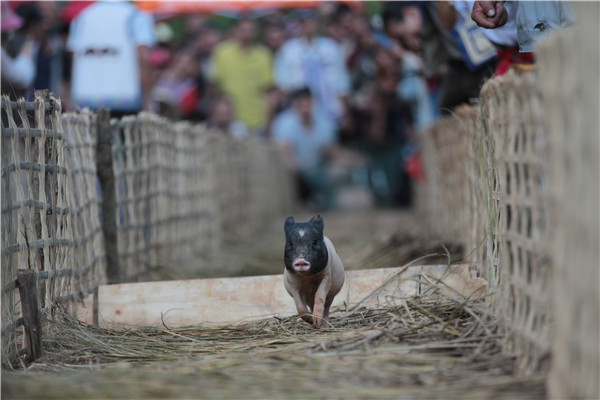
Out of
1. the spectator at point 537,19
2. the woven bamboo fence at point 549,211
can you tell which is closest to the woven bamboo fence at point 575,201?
the woven bamboo fence at point 549,211

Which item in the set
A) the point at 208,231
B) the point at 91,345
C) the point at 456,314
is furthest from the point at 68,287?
the point at 208,231

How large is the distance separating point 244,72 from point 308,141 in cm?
152

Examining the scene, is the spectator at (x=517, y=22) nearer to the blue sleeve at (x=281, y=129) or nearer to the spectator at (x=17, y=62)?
the spectator at (x=17, y=62)

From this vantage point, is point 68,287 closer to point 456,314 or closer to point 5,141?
point 5,141

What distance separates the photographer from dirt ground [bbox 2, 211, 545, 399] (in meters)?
3.77

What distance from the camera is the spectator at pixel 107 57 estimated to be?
9.57m

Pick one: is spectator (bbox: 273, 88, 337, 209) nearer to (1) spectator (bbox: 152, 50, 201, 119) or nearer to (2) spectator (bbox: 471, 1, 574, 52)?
(1) spectator (bbox: 152, 50, 201, 119)

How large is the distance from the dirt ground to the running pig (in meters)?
0.10

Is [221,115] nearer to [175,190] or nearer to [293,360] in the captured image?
[175,190]

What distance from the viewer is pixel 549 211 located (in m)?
3.54

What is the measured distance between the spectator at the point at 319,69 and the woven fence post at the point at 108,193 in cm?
856

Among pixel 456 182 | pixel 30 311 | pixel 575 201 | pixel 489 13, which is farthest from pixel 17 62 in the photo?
pixel 575 201

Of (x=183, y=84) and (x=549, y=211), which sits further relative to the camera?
(x=183, y=84)

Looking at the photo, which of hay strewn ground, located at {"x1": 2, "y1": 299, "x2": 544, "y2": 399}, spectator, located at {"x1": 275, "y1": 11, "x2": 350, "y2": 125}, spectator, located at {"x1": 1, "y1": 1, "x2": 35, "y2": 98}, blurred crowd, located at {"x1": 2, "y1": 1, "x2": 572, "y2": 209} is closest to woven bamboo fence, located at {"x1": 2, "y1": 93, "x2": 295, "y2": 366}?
hay strewn ground, located at {"x1": 2, "y1": 299, "x2": 544, "y2": 399}
